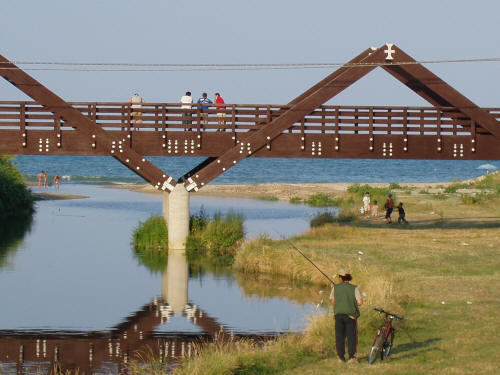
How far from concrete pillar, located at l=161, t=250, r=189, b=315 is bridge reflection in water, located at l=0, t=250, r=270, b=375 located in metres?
0.96

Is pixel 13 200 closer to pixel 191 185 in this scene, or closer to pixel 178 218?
pixel 178 218

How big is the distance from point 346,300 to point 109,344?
665 centimetres

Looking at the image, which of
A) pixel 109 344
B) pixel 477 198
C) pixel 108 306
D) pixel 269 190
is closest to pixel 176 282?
pixel 108 306

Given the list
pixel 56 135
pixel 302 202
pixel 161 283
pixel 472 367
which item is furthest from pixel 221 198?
pixel 472 367

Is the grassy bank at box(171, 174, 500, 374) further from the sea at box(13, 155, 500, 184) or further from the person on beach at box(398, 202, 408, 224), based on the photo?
the sea at box(13, 155, 500, 184)

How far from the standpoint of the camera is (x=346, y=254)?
2936cm

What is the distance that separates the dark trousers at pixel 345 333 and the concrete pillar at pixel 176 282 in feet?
27.9

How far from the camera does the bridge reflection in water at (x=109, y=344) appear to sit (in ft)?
59.4

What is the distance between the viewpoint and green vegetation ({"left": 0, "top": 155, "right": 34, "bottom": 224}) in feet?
163

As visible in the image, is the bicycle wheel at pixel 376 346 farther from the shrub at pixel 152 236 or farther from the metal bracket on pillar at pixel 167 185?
the shrub at pixel 152 236

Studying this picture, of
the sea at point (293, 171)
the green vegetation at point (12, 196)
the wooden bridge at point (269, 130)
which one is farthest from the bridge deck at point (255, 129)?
the sea at point (293, 171)

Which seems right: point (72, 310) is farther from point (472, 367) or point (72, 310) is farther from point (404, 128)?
point (404, 128)

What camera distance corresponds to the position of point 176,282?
28.2 metres

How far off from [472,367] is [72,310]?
1176cm
